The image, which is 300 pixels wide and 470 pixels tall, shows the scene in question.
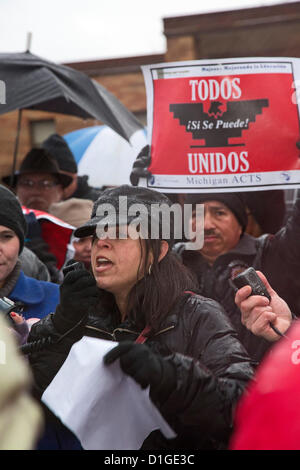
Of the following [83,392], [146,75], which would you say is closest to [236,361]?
[83,392]

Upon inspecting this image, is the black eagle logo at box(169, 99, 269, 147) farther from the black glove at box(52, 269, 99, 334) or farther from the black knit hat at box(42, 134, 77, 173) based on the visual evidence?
the black knit hat at box(42, 134, 77, 173)

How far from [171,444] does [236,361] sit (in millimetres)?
316

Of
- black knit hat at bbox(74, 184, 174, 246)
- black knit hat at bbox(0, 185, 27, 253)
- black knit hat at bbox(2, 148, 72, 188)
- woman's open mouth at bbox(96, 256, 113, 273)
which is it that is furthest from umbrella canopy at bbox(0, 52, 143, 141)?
woman's open mouth at bbox(96, 256, 113, 273)

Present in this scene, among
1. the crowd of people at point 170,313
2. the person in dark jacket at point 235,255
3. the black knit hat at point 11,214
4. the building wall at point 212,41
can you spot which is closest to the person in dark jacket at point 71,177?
the crowd of people at point 170,313

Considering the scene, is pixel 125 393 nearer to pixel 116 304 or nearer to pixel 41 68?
pixel 116 304

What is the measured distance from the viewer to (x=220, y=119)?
2793mm

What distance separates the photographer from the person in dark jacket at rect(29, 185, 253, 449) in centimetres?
156

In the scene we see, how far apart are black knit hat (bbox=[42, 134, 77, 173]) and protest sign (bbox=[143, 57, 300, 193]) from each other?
1.89 m

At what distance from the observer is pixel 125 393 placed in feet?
4.98

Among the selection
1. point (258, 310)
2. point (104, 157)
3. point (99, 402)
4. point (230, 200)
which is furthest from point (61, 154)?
point (99, 402)

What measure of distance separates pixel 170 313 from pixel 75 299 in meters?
0.32

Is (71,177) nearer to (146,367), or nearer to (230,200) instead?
(230,200)

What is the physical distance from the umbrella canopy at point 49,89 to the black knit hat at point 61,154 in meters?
0.68

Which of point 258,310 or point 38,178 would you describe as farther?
point 38,178
